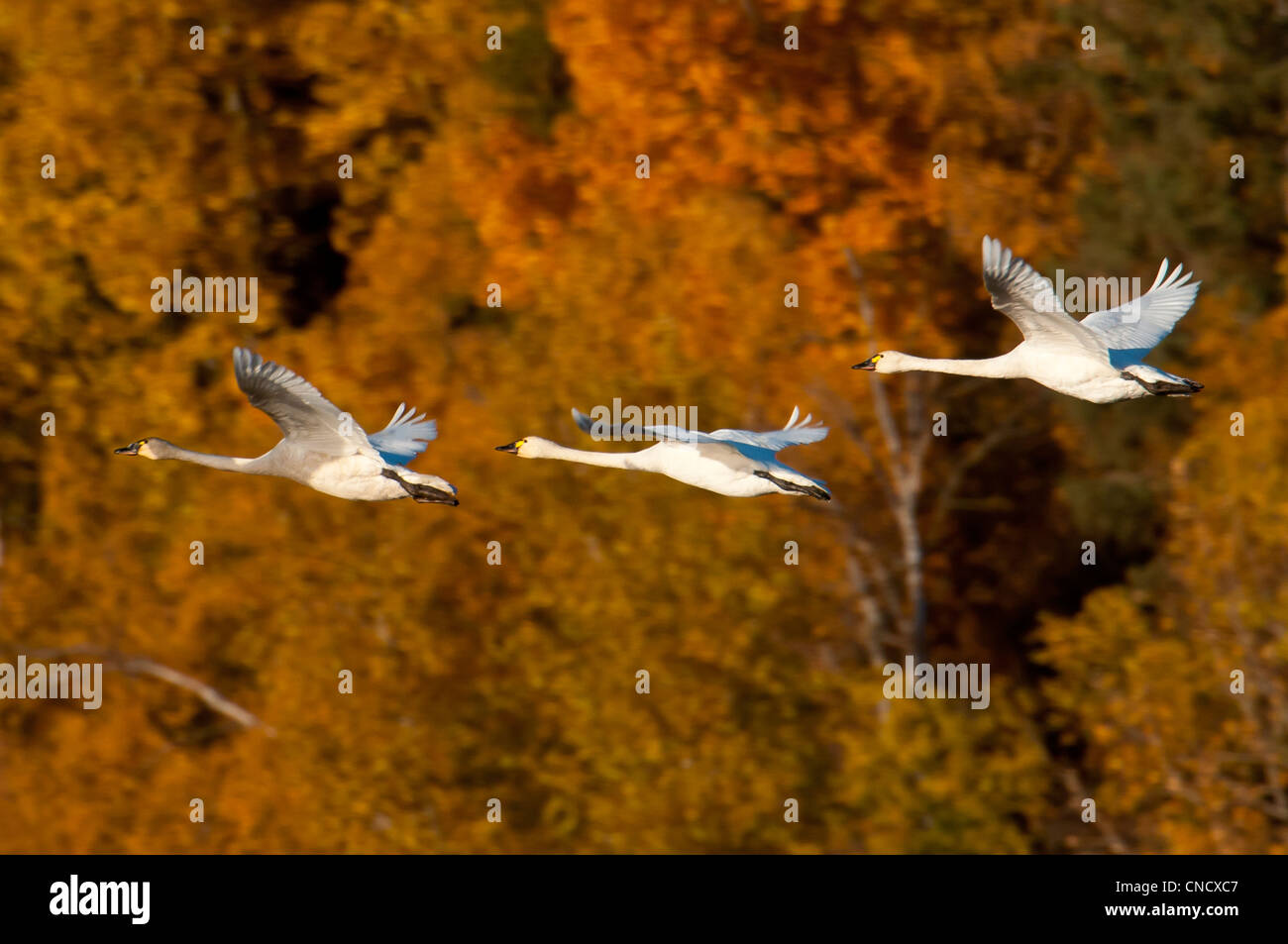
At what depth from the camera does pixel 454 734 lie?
34094mm

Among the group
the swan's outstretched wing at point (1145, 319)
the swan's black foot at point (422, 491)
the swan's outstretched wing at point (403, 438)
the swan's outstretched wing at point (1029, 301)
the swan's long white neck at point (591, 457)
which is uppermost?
the swan's outstretched wing at point (1145, 319)

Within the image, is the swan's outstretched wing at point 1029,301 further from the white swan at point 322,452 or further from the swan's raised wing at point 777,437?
the white swan at point 322,452

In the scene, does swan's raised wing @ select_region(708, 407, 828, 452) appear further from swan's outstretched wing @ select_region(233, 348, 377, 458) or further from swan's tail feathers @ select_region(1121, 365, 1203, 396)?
swan's outstretched wing @ select_region(233, 348, 377, 458)

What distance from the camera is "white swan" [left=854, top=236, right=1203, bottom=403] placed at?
1689cm

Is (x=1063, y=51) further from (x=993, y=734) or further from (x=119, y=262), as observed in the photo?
(x=119, y=262)

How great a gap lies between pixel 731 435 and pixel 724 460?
1.48 feet

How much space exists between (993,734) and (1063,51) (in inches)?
469

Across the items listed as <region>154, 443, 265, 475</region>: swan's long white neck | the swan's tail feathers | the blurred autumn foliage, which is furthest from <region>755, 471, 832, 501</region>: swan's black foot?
A: the blurred autumn foliage

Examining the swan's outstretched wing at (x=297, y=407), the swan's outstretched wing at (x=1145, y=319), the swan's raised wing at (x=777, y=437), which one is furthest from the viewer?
the swan's outstretched wing at (x=1145, y=319)

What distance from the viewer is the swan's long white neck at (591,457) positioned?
18.5 m

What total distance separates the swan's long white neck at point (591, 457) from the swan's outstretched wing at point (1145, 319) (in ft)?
13.2

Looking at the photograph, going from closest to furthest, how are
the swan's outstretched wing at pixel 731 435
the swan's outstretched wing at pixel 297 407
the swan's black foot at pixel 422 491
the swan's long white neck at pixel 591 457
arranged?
the swan's outstretched wing at pixel 297 407 < the swan's outstretched wing at pixel 731 435 < the swan's black foot at pixel 422 491 < the swan's long white neck at pixel 591 457

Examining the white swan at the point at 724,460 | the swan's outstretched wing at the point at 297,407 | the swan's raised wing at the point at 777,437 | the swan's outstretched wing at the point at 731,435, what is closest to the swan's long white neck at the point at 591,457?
the white swan at the point at 724,460

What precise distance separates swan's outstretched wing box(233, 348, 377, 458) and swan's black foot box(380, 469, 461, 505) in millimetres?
248
